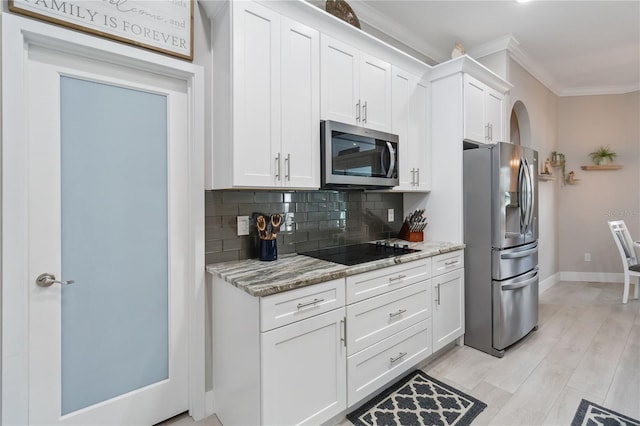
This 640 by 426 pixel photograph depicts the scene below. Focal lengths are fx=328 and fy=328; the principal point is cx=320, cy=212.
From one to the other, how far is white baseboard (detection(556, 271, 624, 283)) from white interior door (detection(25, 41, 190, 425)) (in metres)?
5.69

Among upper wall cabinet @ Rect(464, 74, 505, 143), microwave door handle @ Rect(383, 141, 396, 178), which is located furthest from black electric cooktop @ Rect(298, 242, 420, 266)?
upper wall cabinet @ Rect(464, 74, 505, 143)

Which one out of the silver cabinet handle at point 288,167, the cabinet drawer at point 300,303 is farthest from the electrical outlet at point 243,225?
the cabinet drawer at point 300,303

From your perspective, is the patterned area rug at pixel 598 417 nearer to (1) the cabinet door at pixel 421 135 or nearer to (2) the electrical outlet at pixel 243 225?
(1) the cabinet door at pixel 421 135

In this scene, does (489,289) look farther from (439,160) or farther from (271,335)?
(271,335)

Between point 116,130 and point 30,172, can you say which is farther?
point 116,130

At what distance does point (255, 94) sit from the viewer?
1835mm

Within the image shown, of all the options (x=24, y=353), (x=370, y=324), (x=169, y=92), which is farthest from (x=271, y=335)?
(x=169, y=92)

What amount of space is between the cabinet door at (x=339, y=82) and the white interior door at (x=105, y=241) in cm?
88

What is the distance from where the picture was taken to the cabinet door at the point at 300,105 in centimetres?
195

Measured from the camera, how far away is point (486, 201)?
2682 millimetres

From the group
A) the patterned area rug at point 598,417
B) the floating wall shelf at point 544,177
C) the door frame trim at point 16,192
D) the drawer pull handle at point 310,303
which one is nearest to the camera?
the door frame trim at point 16,192

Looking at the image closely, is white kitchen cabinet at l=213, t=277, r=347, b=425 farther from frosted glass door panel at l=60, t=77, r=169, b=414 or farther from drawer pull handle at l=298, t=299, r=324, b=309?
frosted glass door panel at l=60, t=77, r=169, b=414

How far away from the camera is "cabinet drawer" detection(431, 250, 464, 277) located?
2524 mm

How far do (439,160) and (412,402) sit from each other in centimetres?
195
